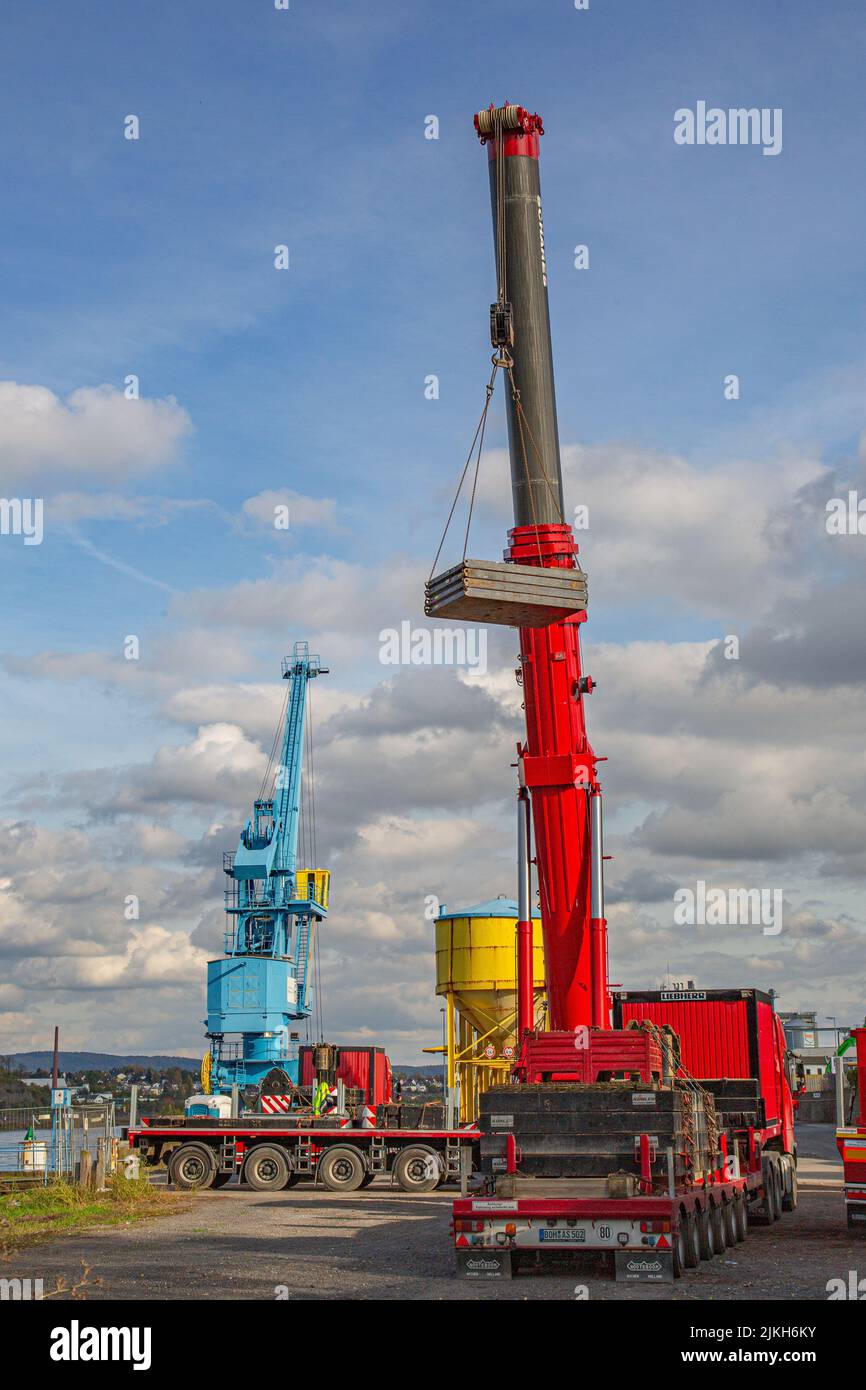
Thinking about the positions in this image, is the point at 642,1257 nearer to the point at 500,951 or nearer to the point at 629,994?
the point at 629,994

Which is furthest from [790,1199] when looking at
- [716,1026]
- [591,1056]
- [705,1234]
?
[591,1056]

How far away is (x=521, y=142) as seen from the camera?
2258 cm

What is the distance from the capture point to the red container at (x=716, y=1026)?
23594 mm

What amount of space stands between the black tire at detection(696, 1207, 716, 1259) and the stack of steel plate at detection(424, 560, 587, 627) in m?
7.48

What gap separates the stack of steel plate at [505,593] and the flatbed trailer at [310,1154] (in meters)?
14.8

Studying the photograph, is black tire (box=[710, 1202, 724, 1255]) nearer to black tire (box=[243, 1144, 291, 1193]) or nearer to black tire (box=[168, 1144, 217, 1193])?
black tire (box=[243, 1144, 291, 1193])

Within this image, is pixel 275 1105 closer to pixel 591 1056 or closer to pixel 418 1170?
pixel 418 1170

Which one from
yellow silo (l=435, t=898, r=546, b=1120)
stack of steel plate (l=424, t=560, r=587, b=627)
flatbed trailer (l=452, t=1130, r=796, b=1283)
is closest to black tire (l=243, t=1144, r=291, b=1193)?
yellow silo (l=435, t=898, r=546, b=1120)

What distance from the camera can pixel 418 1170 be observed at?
3003 cm

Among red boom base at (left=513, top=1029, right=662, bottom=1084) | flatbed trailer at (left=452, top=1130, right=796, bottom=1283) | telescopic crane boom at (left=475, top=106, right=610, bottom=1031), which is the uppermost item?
telescopic crane boom at (left=475, top=106, right=610, bottom=1031)

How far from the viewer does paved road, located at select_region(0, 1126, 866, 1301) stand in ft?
48.3

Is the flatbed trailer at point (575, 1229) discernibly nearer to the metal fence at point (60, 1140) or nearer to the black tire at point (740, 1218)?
the black tire at point (740, 1218)

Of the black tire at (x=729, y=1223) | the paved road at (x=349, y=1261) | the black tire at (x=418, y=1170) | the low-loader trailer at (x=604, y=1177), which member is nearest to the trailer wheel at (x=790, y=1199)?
the paved road at (x=349, y=1261)
